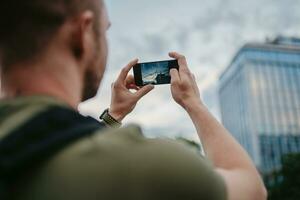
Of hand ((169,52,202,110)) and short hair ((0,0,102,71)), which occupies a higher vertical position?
short hair ((0,0,102,71))

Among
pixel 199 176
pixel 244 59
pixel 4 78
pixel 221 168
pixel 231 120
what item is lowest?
pixel 231 120

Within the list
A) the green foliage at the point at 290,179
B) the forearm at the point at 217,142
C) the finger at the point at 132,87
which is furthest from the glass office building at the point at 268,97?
the forearm at the point at 217,142

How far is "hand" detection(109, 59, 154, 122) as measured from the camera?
242cm

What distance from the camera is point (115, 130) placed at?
3.63 ft

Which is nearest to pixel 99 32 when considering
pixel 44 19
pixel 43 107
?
pixel 44 19

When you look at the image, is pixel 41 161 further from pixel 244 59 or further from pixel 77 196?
pixel 244 59

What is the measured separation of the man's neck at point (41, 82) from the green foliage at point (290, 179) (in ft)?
147

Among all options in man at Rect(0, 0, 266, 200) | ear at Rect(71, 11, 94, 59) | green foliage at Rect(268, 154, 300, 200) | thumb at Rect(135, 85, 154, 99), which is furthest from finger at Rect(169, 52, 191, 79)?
green foliage at Rect(268, 154, 300, 200)

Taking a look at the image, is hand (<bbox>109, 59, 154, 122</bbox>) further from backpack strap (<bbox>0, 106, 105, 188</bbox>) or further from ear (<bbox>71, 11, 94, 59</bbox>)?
backpack strap (<bbox>0, 106, 105, 188</bbox>)

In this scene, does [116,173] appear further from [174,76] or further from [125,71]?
[125,71]

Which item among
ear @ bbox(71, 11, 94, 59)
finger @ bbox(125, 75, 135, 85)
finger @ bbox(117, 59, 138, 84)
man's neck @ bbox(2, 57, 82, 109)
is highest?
ear @ bbox(71, 11, 94, 59)

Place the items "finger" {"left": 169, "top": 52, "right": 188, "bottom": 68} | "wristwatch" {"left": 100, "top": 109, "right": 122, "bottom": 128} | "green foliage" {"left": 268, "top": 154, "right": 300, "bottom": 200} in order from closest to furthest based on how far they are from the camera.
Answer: "finger" {"left": 169, "top": 52, "right": 188, "bottom": 68}
"wristwatch" {"left": 100, "top": 109, "right": 122, "bottom": 128}
"green foliage" {"left": 268, "top": 154, "right": 300, "bottom": 200}

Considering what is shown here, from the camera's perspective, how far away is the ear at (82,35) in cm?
125

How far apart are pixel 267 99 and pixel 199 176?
113260mm
